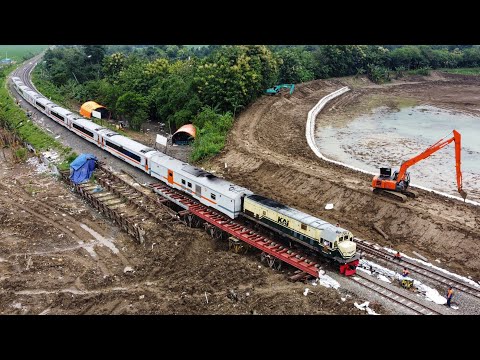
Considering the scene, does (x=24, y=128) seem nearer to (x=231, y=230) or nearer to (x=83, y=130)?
(x=83, y=130)

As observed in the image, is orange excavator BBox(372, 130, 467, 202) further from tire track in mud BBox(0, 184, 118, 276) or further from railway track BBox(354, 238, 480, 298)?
tire track in mud BBox(0, 184, 118, 276)

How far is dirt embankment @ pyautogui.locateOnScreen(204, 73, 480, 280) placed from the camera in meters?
24.0

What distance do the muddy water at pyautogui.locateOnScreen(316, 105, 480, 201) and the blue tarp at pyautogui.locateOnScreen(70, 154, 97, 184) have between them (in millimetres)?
20601

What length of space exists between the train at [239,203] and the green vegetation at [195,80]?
587 centimetres

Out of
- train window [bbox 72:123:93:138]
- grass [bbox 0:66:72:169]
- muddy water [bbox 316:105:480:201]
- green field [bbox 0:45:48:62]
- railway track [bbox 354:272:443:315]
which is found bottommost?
green field [bbox 0:45:48:62]

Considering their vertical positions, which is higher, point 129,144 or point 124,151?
point 129,144

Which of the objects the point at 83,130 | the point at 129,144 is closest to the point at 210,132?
the point at 129,144

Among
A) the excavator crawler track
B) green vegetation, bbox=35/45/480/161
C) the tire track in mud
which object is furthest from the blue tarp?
the excavator crawler track

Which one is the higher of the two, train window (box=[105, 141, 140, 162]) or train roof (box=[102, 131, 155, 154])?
train roof (box=[102, 131, 155, 154])

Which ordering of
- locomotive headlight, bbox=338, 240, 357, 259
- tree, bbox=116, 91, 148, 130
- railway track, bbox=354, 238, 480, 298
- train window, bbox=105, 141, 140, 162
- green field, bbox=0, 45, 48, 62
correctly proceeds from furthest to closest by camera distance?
green field, bbox=0, 45, 48, 62
tree, bbox=116, 91, 148, 130
train window, bbox=105, 141, 140, 162
locomotive headlight, bbox=338, 240, 357, 259
railway track, bbox=354, 238, 480, 298

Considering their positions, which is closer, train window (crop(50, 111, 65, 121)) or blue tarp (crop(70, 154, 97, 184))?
blue tarp (crop(70, 154, 97, 184))

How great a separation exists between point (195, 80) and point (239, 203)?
80.9 feet

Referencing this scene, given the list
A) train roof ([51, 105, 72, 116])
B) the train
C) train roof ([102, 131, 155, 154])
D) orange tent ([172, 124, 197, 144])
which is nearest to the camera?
the train

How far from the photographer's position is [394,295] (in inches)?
761
